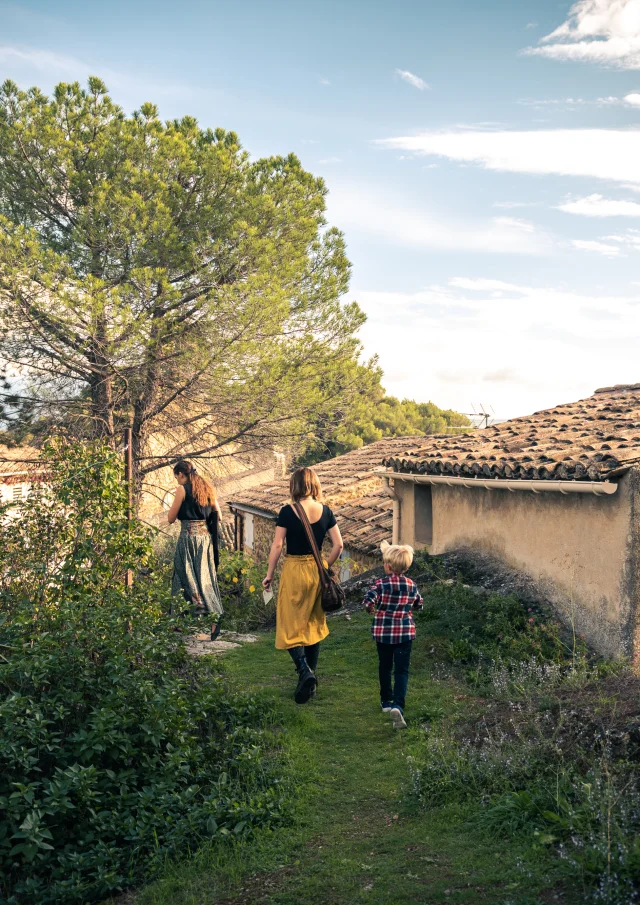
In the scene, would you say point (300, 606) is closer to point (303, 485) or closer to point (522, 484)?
point (303, 485)

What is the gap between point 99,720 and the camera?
473 cm

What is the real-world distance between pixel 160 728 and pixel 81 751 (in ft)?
1.76

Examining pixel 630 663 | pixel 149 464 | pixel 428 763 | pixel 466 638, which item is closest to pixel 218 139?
pixel 149 464

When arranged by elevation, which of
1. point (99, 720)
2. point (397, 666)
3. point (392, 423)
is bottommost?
point (99, 720)

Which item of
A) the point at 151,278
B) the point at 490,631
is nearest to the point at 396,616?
the point at 490,631

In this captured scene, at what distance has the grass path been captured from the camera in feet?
11.7

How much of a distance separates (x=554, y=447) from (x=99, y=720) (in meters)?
6.87

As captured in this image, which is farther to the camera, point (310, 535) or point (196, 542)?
point (196, 542)

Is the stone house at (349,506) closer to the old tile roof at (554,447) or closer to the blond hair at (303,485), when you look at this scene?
the old tile roof at (554,447)

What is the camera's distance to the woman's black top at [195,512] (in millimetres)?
8172

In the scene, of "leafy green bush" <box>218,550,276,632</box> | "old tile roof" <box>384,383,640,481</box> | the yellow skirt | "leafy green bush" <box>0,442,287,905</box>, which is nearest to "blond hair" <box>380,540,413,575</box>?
the yellow skirt

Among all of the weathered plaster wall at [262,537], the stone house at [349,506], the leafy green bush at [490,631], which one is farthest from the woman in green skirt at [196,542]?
the weathered plaster wall at [262,537]

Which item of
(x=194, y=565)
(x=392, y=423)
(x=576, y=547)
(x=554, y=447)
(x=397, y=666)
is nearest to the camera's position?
(x=397, y=666)

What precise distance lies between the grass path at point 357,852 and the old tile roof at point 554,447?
3.74m
